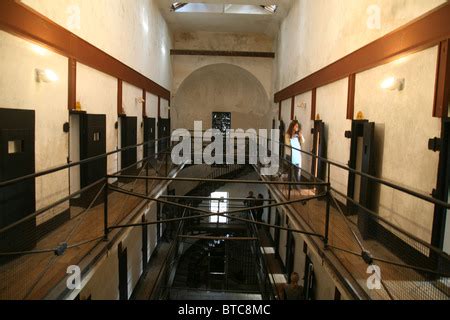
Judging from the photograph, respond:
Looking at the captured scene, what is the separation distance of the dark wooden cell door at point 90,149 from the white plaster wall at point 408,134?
3.88 m

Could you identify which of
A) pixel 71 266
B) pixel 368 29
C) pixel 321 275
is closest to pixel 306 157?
pixel 321 275

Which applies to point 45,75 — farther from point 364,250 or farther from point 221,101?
point 221,101

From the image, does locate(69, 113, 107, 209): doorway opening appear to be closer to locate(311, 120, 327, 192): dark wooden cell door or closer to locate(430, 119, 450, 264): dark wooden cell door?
locate(311, 120, 327, 192): dark wooden cell door

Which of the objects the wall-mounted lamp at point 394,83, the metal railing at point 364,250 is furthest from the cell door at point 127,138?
the wall-mounted lamp at point 394,83

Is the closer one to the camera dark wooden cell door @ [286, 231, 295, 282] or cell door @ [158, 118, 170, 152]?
dark wooden cell door @ [286, 231, 295, 282]

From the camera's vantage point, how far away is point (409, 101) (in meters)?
3.71

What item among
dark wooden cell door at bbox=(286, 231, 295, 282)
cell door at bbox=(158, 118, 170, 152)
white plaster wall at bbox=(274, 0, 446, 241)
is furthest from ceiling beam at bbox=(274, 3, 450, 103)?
cell door at bbox=(158, 118, 170, 152)

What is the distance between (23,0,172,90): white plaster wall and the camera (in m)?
4.66

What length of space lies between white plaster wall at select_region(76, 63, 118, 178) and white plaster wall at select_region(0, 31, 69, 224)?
0.56 m

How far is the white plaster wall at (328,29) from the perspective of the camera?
407cm

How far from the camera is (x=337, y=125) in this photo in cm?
591

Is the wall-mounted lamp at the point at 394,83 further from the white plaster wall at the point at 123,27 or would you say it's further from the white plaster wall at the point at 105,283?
the white plaster wall at the point at 105,283
